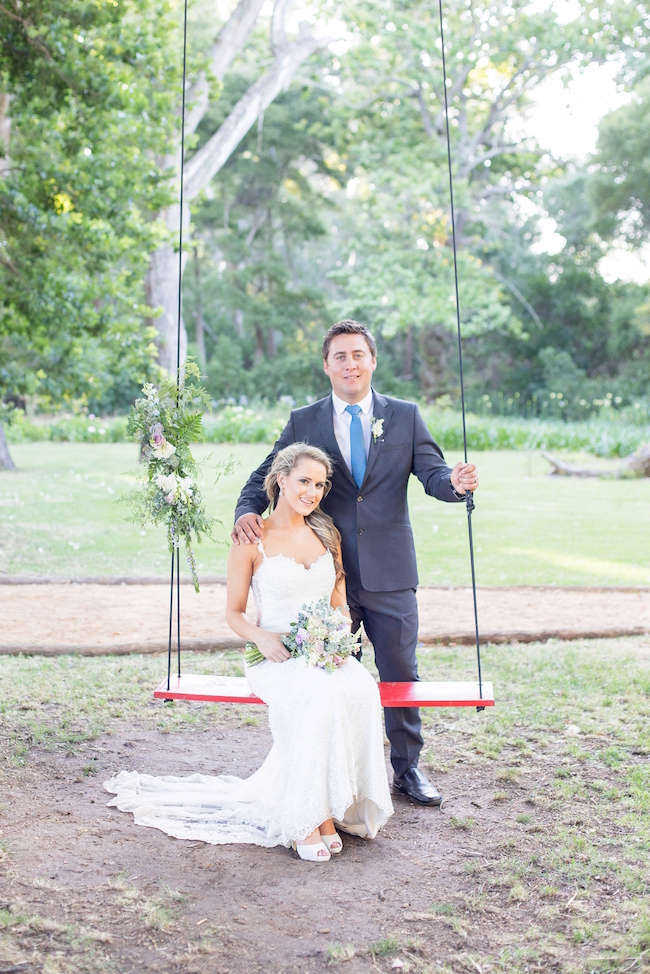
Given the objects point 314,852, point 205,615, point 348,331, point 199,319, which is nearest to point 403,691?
point 314,852

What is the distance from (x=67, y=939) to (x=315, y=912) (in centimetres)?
70

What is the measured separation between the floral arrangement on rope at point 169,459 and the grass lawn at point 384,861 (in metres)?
1.04

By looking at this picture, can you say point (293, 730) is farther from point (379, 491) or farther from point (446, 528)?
point (446, 528)

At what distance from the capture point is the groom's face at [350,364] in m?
3.68

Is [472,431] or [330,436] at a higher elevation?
[472,431]

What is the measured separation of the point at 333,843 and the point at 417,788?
23.9 inches

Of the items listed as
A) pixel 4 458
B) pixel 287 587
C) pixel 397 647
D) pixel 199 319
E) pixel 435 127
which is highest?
pixel 435 127

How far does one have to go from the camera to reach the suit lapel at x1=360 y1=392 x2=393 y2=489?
12.3 ft

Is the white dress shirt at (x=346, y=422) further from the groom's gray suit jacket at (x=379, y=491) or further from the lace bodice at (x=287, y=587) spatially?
the lace bodice at (x=287, y=587)

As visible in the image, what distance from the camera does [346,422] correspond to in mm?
3869

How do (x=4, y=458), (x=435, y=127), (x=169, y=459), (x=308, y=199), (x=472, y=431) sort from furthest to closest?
1. (x=308, y=199)
2. (x=435, y=127)
3. (x=472, y=431)
4. (x=4, y=458)
5. (x=169, y=459)

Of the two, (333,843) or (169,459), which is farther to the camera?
(169,459)

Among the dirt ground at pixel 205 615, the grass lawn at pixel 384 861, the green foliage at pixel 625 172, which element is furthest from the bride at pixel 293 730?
the green foliage at pixel 625 172

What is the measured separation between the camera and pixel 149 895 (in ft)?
9.60
